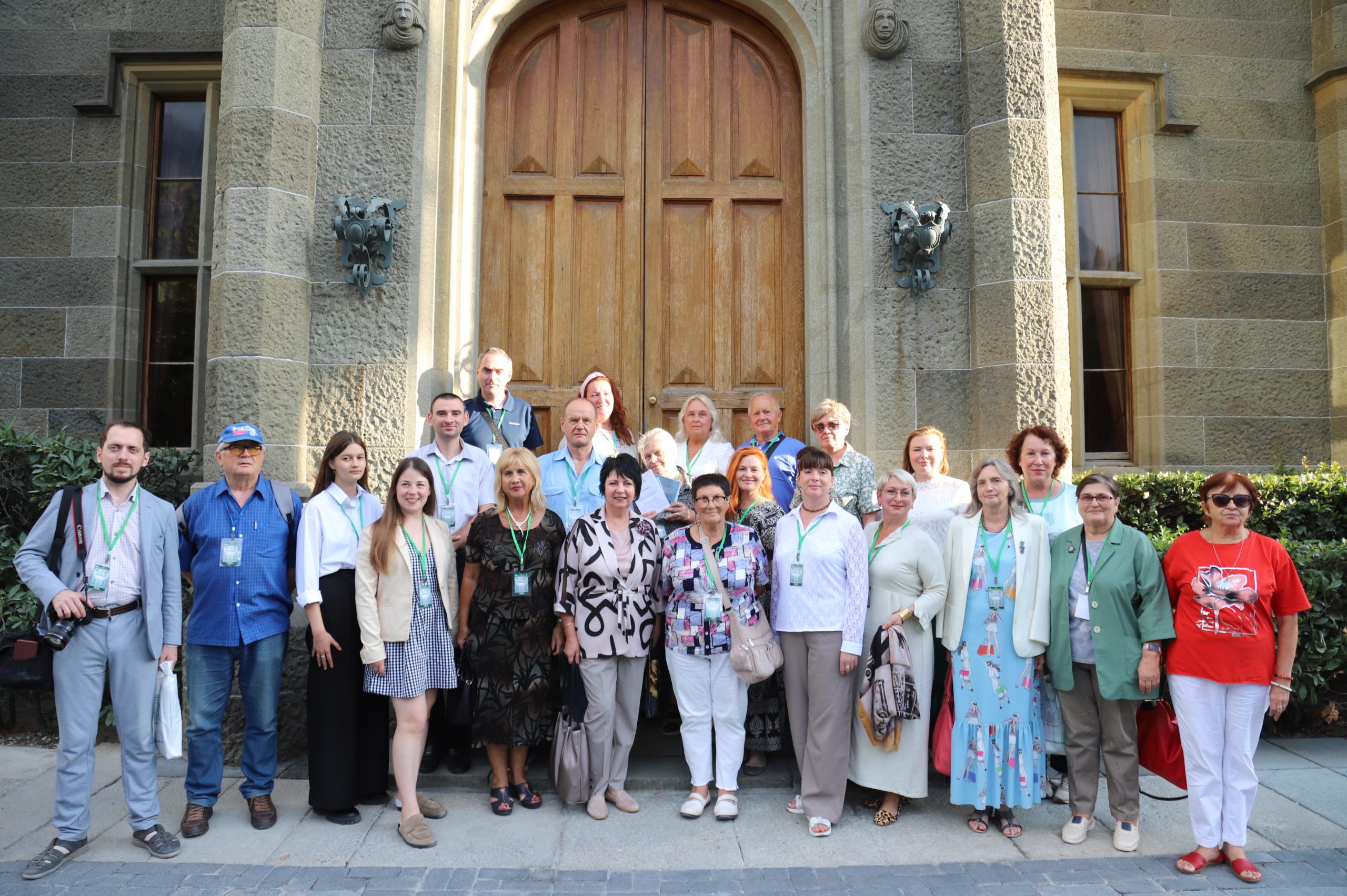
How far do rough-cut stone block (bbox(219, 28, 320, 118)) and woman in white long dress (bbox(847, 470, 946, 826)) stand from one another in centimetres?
436

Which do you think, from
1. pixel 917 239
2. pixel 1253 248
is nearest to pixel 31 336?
pixel 917 239

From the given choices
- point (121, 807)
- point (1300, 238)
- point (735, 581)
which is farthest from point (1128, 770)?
point (1300, 238)

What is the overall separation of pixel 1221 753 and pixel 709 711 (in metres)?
2.30

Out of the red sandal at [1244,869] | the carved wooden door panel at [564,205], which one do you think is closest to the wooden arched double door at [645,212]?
the carved wooden door panel at [564,205]

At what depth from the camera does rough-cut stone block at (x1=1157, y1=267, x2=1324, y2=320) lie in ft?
23.5

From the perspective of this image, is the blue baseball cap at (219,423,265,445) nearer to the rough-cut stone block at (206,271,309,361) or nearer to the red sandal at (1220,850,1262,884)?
the rough-cut stone block at (206,271,309,361)

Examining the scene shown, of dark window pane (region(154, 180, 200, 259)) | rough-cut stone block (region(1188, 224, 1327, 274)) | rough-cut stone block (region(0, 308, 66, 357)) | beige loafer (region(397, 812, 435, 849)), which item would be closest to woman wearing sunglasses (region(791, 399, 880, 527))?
beige loafer (region(397, 812, 435, 849))

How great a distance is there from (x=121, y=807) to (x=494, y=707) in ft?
6.47

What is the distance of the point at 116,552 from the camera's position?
12.8 ft

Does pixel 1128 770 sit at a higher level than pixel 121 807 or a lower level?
higher

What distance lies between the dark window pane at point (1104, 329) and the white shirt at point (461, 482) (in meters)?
5.24

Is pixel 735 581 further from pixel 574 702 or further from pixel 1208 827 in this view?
A: pixel 1208 827

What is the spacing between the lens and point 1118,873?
3.71 m

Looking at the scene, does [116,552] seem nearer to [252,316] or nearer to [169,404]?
[252,316]
